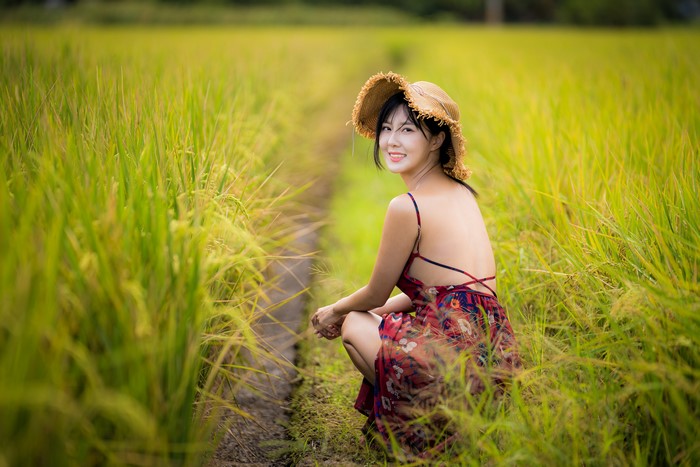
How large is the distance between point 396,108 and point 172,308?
94 centimetres

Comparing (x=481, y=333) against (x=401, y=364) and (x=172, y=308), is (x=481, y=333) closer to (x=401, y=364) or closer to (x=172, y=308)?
(x=401, y=364)

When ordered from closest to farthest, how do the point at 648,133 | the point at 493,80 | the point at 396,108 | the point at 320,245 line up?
1. the point at 396,108
2. the point at 648,133
3. the point at 320,245
4. the point at 493,80

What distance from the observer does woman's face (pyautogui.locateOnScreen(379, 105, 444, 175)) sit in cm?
174

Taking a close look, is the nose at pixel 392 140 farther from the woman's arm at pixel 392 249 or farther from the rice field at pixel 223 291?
the rice field at pixel 223 291

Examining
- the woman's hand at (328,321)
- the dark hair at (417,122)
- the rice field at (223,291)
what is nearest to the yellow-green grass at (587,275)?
the rice field at (223,291)

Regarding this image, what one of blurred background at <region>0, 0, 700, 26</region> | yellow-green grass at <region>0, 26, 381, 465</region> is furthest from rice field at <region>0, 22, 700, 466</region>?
blurred background at <region>0, 0, 700, 26</region>

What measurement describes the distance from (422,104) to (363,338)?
2.28 ft

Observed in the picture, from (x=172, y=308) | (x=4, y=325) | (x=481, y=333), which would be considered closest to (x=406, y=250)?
(x=481, y=333)

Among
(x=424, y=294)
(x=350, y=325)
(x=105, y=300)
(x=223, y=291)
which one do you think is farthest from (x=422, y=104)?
(x=105, y=300)

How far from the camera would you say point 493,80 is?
5648 millimetres

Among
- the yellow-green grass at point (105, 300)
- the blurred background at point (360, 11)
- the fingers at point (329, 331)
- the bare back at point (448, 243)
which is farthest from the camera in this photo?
the blurred background at point (360, 11)

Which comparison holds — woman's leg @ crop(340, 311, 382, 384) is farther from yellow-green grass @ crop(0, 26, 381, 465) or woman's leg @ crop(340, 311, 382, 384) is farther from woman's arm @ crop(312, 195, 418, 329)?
yellow-green grass @ crop(0, 26, 381, 465)

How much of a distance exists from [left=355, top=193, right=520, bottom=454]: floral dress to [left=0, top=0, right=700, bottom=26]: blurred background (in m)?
21.3

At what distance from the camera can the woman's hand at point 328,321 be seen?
1844 mm
